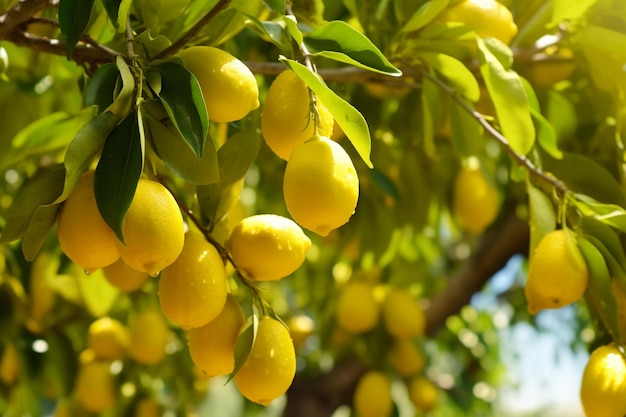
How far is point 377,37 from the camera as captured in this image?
3.07ft

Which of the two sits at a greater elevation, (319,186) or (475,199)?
(319,186)

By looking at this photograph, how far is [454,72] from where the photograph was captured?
84cm

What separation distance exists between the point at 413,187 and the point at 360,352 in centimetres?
41

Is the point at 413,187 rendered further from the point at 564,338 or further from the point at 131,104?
the point at 564,338

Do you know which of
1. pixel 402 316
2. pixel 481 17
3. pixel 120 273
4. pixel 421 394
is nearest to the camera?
pixel 120 273

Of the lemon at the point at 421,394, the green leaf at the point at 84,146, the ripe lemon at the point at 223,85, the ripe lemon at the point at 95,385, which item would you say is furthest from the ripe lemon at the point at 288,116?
the lemon at the point at 421,394

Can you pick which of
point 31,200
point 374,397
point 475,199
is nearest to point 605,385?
point 31,200

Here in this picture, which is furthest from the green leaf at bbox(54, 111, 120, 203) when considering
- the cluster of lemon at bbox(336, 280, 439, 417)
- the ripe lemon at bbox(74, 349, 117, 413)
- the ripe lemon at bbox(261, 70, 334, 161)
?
the cluster of lemon at bbox(336, 280, 439, 417)

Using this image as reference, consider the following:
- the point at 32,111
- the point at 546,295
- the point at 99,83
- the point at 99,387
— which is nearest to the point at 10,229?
the point at 99,83

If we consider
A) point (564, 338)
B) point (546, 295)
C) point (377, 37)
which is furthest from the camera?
point (564, 338)

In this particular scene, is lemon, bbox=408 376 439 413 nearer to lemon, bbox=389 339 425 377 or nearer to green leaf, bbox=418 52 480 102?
lemon, bbox=389 339 425 377

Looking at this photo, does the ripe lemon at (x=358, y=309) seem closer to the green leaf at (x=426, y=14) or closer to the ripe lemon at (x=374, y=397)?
the ripe lemon at (x=374, y=397)

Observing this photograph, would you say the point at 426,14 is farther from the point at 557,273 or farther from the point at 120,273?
the point at 120,273

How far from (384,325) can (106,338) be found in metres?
0.52
